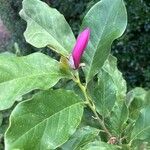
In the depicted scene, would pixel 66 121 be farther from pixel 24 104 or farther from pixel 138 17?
pixel 138 17

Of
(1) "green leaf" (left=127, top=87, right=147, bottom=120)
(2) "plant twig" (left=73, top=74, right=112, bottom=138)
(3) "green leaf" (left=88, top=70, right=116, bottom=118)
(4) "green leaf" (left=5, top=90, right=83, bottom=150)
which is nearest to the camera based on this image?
(4) "green leaf" (left=5, top=90, right=83, bottom=150)

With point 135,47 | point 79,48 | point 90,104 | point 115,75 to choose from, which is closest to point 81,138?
point 90,104

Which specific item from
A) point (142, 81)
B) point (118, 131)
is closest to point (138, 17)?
point (142, 81)

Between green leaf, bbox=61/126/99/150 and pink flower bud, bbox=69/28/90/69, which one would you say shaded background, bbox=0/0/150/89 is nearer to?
green leaf, bbox=61/126/99/150

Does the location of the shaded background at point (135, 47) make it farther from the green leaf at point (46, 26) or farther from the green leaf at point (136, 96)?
the green leaf at point (46, 26)

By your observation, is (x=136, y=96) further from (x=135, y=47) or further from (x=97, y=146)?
(x=135, y=47)

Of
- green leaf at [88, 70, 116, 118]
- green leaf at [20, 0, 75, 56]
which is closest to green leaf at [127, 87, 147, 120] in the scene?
green leaf at [88, 70, 116, 118]
